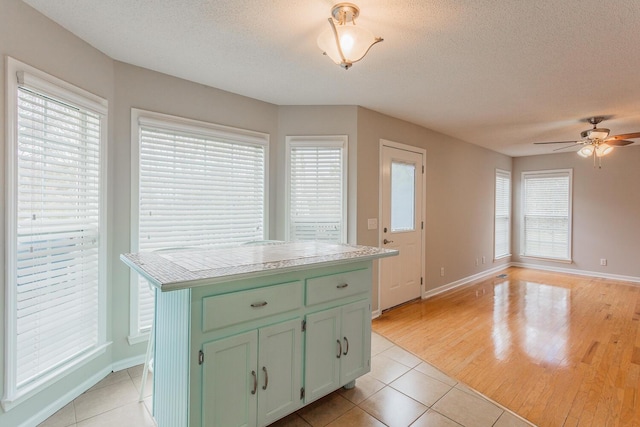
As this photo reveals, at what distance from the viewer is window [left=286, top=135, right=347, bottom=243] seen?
135 inches

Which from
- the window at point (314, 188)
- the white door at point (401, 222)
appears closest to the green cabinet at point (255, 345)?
the window at point (314, 188)

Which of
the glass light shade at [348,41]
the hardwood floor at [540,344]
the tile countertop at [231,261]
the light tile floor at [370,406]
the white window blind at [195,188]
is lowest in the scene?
the light tile floor at [370,406]

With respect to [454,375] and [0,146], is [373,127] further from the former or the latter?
[0,146]

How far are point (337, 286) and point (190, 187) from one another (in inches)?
64.6

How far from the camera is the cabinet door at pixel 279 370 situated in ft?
5.40

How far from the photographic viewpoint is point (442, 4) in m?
1.71

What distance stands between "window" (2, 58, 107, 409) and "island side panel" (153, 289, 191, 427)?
2.46 ft

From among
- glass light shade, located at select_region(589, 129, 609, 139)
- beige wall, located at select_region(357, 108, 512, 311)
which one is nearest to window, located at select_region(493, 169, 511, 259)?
beige wall, located at select_region(357, 108, 512, 311)

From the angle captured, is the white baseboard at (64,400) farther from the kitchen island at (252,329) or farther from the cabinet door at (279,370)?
the cabinet door at (279,370)

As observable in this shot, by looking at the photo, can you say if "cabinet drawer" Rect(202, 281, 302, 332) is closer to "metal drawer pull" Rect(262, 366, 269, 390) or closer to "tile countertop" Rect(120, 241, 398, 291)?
"tile countertop" Rect(120, 241, 398, 291)

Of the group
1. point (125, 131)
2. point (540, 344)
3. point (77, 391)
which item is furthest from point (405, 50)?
point (77, 391)

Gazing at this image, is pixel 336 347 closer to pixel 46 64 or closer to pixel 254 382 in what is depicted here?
pixel 254 382

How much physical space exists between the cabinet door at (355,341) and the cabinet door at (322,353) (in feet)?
0.17

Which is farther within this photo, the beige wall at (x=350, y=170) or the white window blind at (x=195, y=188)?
the white window blind at (x=195, y=188)
